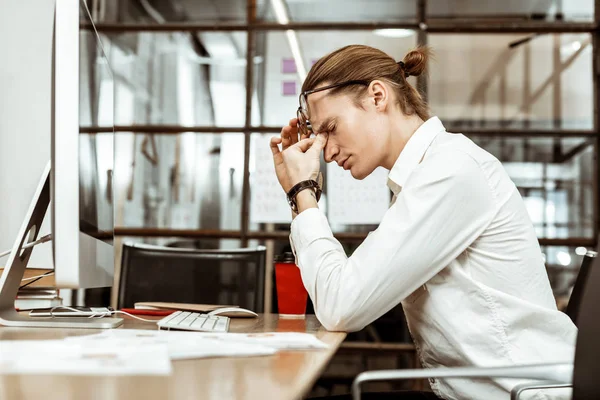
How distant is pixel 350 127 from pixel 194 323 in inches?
23.0

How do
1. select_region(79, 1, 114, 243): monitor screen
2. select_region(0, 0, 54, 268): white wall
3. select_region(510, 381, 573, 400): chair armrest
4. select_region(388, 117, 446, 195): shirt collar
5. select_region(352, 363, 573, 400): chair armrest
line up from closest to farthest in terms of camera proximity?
1. select_region(352, 363, 573, 400): chair armrest
2. select_region(510, 381, 573, 400): chair armrest
3. select_region(79, 1, 114, 243): monitor screen
4. select_region(388, 117, 446, 195): shirt collar
5. select_region(0, 0, 54, 268): white wall

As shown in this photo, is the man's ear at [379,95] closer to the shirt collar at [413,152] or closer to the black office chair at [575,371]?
the shirt collar at [413,152]

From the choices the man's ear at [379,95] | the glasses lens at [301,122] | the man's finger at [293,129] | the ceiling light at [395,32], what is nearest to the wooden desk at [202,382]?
the man's ear at [379,95]

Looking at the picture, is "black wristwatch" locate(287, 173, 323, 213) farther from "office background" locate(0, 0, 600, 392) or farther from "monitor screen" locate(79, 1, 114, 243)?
"office background" locate(0, 0, 600, 392)

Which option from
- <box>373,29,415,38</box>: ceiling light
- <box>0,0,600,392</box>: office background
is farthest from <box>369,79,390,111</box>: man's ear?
<box>373,29,415,38</box>: ceiling light

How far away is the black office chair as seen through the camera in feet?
2.99

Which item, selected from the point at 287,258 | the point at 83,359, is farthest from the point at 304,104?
the point at 83,359

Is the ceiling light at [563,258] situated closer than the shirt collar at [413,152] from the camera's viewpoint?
No

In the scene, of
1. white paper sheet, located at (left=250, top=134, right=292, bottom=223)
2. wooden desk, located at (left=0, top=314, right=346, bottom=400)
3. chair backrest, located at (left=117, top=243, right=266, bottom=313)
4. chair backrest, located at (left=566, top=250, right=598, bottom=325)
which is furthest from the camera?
white paper sheet, located at (left=250, top=134, right=292, bottom=223)

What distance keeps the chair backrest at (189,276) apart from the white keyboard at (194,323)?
55 cm

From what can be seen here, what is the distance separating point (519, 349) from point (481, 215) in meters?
0.26

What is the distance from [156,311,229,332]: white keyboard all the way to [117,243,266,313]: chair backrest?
546mm

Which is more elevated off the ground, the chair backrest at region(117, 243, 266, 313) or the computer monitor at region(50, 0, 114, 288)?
the computer monitor at region(50, 0, 114, 288)

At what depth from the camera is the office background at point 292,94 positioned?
2975 mm
